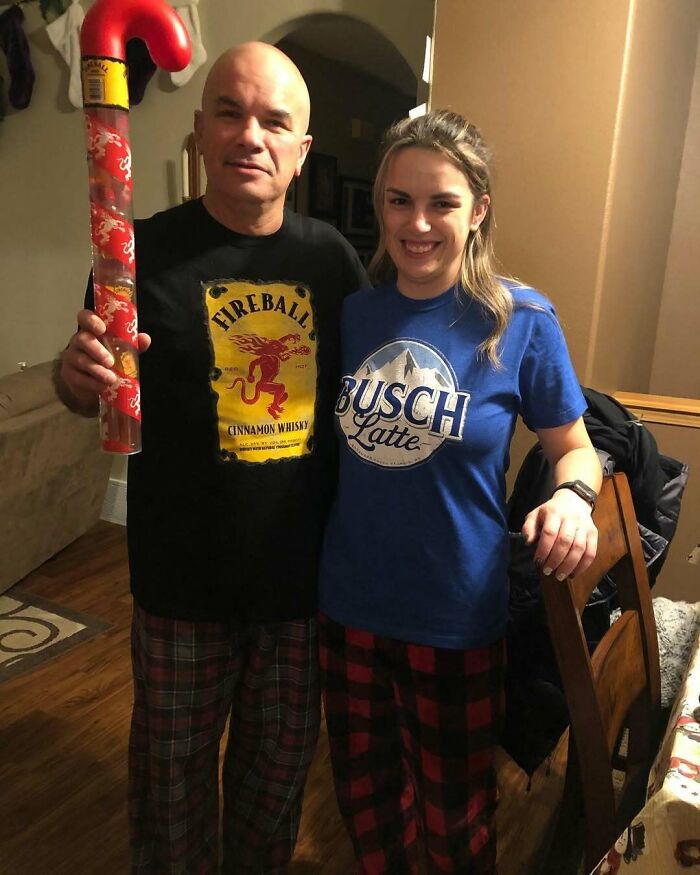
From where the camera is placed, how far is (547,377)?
1.02m

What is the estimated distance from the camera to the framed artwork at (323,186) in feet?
13.9

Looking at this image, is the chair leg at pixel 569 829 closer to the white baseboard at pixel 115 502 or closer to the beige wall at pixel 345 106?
the white baseboard at pixel 115 502

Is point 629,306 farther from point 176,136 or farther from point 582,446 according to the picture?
point 176,136

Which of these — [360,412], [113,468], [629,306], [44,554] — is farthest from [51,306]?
[360,412]

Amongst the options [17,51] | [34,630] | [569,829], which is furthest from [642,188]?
[17,51]

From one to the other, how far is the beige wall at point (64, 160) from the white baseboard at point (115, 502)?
2.44 ft

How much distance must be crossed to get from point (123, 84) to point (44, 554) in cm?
223

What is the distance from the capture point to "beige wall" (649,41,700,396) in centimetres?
254

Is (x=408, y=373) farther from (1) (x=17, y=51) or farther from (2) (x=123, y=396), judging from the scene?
(1) (x=17, y=51)

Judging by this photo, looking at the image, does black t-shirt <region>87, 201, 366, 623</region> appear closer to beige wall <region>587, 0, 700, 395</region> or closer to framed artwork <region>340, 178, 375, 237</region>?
beige wall <region>587, 0, 700, 395</region>

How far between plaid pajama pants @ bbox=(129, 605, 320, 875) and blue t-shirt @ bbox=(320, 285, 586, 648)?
0.21 m

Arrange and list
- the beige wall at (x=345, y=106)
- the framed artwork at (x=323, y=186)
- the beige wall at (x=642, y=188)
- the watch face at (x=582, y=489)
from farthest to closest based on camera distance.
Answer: the framed artwork at (x=323, y=186)
the beige wall at (x=345, y=106)
the beige wall at (x=642, y=188)
the watch face at (x=582, y=489)

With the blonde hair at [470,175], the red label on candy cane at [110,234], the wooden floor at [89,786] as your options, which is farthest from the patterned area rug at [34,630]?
the blonde hair at [470,175]

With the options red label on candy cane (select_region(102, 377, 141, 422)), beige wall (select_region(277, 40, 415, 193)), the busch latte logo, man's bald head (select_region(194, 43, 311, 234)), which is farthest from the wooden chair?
beige wall (select_region(277, 40, 415, 193))
